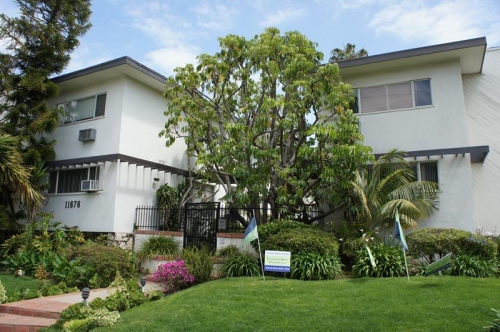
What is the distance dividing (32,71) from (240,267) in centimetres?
1091

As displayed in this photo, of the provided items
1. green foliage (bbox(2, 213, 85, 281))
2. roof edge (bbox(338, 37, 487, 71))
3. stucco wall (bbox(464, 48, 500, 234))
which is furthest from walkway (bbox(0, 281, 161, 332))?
stucco wall (bbox(464, 48, 500, 234))

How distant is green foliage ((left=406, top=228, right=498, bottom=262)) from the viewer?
998 cm

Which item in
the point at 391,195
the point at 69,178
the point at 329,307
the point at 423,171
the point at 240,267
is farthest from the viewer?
the point at 69,178

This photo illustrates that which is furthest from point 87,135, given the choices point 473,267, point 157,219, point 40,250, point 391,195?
point 473,267

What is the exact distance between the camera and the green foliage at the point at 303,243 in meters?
10.0

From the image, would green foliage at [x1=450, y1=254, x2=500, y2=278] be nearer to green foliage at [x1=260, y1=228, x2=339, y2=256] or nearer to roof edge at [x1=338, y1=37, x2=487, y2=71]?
green foliage at [x1=260, y1=228, x2=339, y2=256]

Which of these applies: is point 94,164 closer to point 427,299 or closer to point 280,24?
point 280,24

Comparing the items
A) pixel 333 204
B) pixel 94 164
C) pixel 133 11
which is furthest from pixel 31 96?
pixel 333 204

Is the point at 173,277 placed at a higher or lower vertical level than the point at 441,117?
lower

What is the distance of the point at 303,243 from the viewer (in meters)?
10.0

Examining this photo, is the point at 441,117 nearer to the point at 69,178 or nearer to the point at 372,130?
the point at 372,130

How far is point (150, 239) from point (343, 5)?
29.4 ft

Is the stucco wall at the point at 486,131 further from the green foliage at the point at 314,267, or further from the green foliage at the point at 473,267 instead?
the green foliage at the point at 314,267

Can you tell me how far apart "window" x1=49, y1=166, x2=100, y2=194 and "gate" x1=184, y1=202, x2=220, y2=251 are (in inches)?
164
